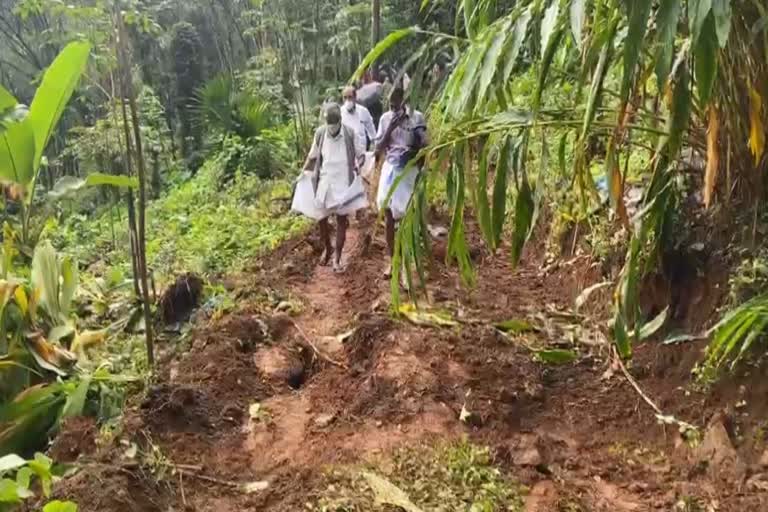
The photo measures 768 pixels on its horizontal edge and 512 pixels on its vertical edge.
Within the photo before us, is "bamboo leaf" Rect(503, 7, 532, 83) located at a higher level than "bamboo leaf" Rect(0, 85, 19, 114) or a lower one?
higher

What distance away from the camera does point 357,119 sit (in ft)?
28.1

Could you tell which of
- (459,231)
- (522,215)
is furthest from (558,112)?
(459,231)

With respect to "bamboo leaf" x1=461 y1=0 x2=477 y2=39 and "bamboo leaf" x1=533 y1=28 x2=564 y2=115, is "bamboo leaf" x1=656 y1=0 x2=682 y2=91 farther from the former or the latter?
"bamboo leaf" x1=461 y1=0 x2=477 y2=39

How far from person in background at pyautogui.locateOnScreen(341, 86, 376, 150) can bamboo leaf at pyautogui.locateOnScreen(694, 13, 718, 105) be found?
6324mm

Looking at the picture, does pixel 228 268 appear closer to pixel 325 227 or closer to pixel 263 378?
pixel 325 227

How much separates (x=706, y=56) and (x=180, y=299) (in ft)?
16.6

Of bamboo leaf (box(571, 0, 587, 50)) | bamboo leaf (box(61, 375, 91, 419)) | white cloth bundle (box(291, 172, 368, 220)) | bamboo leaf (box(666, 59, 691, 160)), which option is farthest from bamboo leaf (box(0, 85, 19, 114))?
bamboo leaf (box(666, 59, 691, 160))

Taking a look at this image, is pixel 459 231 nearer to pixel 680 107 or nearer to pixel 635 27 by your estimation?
pixel 680 107

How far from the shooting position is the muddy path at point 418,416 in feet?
10.7

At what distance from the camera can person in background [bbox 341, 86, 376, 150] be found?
826 cm

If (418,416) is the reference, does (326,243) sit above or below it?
below

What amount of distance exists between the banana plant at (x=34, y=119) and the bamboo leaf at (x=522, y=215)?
Result: 113 inches

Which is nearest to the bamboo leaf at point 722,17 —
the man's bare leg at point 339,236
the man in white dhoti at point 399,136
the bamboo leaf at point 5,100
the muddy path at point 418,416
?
the muddy path at point 418,416

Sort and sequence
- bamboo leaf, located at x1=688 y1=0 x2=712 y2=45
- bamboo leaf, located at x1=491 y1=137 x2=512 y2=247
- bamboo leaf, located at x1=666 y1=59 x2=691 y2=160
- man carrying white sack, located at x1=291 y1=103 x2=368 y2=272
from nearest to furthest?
bamboo leaf, located at x1=688 y1=0 x2=712 y2=45 → bamboo leaf, located at x1=666 y1=59 x2=691 y2=160 → bamboo leaf, located at x1=491 y1=137 x2=512 y2=247 → man carrying white sack, located at x1=291 y1=103 x2=368 y2=272
